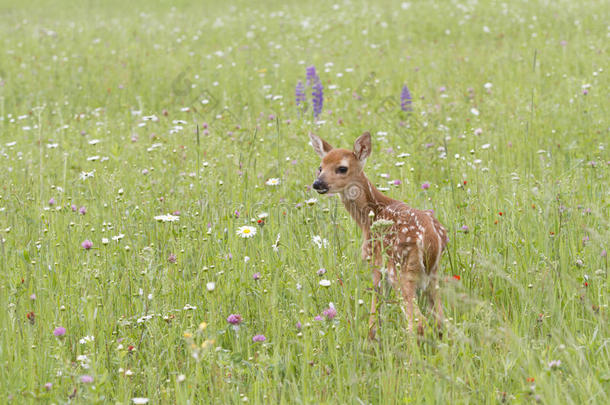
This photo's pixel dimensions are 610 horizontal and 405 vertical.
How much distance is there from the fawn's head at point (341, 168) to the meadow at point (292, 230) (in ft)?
1.12

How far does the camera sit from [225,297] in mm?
3959

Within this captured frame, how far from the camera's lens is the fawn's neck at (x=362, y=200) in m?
4.32

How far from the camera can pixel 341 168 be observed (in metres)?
4.44

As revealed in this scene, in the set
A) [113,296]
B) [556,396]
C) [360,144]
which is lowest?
[113,296]

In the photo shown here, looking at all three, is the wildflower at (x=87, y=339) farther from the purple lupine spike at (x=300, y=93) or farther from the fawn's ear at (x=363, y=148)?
the purple lupine spike at (x=300, y=93)

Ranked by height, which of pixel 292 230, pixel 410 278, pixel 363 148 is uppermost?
pixel 363 148

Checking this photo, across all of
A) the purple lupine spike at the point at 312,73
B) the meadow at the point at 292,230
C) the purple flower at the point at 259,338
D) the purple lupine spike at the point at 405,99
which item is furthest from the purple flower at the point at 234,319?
the purple lupine spike at the point at 312,73

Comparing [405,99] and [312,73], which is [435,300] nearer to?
[405,99]

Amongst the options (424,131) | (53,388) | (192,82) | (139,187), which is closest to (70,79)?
(192,82)

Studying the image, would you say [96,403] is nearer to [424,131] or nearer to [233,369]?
[233,369]

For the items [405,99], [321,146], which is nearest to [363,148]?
[321,146]

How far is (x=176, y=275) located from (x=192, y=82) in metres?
7.70

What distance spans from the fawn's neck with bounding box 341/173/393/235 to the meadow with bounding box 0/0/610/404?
243 mm

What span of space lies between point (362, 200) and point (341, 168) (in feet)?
0.90
